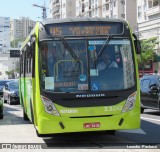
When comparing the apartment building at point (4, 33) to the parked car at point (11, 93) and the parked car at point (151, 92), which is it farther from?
the parked car at point (151, 92)

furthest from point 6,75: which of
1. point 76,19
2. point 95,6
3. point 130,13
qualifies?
point 76,19

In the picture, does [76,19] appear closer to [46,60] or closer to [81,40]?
[81,40]

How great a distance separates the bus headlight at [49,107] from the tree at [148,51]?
1856 inches

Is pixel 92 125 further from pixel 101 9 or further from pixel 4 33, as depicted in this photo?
pixel 4 33

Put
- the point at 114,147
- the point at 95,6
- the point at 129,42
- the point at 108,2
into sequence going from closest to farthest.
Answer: the point at 114,147
the point at 129,42
the point at 108,2
the point at 95,6

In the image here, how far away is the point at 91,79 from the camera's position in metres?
10.2

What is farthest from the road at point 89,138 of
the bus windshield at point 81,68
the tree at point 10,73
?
the tree at point 10,73

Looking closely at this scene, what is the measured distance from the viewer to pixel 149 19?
203 feet

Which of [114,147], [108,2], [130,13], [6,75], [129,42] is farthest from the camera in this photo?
[6,75]

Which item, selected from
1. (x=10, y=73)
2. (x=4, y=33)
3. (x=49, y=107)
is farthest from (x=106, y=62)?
(x=10, y=73)

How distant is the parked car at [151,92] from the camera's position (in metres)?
18.0

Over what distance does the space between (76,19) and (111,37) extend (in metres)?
0.98

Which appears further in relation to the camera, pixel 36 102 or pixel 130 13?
pixel 130 13

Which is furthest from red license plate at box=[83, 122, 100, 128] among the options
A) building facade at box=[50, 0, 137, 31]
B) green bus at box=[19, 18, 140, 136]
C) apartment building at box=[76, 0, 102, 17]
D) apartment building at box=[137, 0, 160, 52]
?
apartment building at box=[76, 0, 102, 17]
